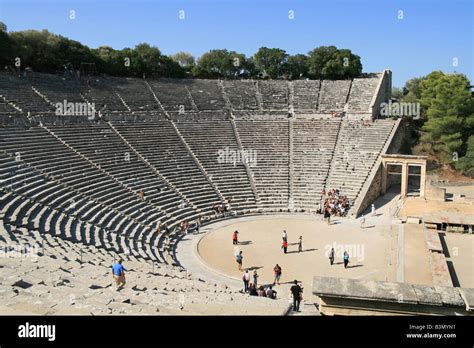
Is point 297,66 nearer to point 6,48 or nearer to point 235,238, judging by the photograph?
point 6,48

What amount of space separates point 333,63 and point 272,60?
8108 millimetres

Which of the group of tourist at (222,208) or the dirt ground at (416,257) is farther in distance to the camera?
the group of tourist at (222,208)

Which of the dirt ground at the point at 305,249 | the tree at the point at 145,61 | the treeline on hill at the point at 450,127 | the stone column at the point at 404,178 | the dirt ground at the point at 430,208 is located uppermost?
the tree at the point at 145,61

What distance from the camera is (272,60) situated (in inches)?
2190

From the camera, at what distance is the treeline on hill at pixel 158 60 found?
4172 cm

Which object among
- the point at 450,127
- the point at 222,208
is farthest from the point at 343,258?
the point at 450,127

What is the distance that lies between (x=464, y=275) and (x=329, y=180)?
13748 mm

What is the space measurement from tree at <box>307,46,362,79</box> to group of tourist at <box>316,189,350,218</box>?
25.6 metres

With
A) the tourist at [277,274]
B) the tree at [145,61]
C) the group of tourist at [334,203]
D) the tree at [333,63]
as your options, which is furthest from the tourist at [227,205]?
the tree at [333,63]

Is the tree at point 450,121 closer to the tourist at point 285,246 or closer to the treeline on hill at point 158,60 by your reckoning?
the treeline on hill at point 158,60

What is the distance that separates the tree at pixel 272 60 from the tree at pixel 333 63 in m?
3.61

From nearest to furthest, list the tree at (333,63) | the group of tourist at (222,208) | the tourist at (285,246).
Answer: the tourist at (285,246) → the group of tourist at (222,208) → the tree at (333,63)

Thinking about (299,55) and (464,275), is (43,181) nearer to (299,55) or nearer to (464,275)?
(464,275)
